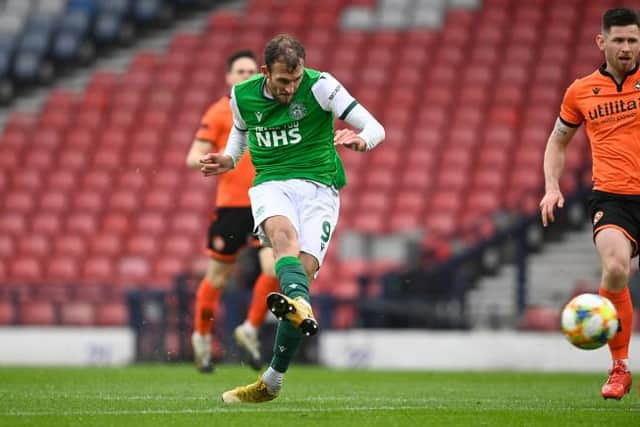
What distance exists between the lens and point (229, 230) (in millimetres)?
10789

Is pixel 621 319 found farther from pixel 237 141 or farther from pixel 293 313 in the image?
pixel 237 141

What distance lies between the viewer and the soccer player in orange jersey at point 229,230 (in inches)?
424

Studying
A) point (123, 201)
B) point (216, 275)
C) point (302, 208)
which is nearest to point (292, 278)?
point (302, 208)

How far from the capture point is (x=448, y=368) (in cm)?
1450

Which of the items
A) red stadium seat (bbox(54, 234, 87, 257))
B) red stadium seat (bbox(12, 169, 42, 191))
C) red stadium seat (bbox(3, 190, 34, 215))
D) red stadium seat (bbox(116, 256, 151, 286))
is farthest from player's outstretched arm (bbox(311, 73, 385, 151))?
red stadium seat (bbox(12, 169, 42, 191))

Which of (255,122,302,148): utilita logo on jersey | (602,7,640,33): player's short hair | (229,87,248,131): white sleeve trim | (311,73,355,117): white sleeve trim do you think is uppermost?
(602,7,640,33): player's short hair

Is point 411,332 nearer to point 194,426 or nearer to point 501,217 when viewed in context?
point 501,217

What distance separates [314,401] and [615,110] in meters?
2.41

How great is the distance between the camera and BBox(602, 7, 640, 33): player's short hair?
7730 mm

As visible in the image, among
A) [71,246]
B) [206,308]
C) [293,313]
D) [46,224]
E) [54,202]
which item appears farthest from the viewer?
[54,202]

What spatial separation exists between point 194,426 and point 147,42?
58.9 feet

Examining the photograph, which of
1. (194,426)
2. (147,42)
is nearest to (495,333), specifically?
(194,426)

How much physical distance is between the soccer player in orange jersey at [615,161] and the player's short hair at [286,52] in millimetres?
1693

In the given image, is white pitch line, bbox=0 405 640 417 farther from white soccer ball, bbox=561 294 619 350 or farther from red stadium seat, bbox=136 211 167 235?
red stadium seat, bbox=136 211 167 235
